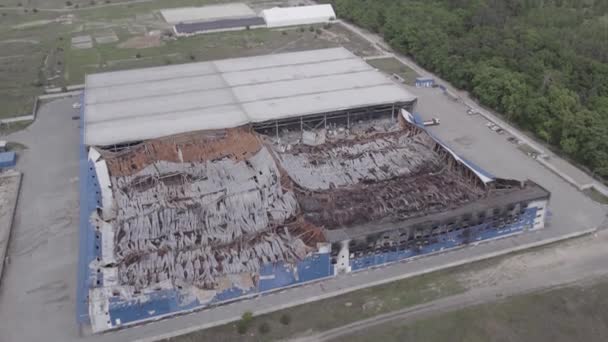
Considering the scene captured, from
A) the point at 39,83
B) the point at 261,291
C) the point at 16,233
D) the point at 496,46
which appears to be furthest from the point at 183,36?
the point at 261,291

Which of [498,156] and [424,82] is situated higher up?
[424,82]

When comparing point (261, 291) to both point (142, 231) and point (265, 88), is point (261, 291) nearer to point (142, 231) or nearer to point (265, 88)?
point (142, 231)

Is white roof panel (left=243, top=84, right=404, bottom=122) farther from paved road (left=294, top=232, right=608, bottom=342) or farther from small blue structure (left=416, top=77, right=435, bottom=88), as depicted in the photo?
paved road (left=294, top=232, right=608, bottom=342)

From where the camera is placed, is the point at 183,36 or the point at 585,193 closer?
the point at 585,193

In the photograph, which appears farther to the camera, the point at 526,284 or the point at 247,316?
the point at 526,284

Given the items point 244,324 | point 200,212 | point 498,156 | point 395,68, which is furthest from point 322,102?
point 244,324

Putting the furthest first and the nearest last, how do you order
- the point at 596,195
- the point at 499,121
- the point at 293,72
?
the point at 293,72
the point at 499,121
the point at 596,195

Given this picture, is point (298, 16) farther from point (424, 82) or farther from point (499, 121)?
point (499, 121)
